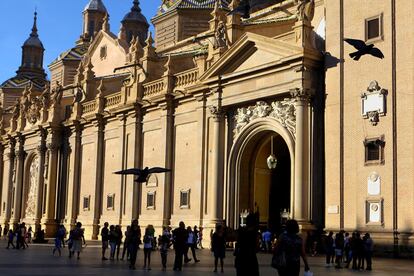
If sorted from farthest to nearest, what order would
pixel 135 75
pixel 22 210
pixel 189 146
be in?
pixel 22 210 < pixel 135 75 < pixel 189 146

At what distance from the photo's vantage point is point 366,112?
2788 centimetres

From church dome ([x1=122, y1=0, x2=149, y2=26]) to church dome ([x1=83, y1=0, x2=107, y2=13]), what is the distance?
7.64m

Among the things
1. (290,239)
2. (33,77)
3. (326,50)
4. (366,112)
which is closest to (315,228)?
(366,112)

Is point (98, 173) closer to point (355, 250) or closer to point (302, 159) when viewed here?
point (302, 159)

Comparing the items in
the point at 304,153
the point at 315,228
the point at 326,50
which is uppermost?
the point at 326,50

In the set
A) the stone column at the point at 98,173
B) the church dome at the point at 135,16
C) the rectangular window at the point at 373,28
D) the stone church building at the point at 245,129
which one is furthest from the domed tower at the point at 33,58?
the rectangular window at the point at 373,28

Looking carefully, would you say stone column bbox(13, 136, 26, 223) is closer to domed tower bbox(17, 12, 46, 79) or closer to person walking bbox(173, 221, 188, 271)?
domed tower bbox(17, 12, 46, 79)

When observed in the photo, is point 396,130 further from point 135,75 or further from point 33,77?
point 33,77

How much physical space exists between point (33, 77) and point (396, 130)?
68522 mm

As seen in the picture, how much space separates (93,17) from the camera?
8575 cm

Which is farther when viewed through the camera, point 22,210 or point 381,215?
point 22,210

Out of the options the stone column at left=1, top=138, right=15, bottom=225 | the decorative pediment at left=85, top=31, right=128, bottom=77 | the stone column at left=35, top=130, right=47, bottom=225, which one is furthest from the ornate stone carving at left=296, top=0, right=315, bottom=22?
the stone column at left=1, top=138, right=15, bottom=225

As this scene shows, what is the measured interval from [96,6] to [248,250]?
78.0 metres

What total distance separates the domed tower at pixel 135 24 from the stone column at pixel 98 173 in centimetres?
3176
